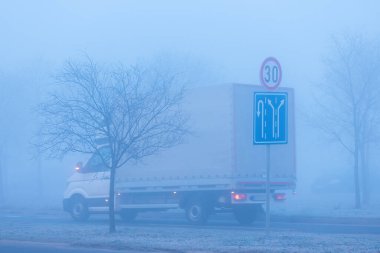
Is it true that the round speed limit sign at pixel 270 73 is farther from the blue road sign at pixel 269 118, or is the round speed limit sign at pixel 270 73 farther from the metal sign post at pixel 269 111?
the blue road sign at pixel 269 118

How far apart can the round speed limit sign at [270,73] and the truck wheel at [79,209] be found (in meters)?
13.7

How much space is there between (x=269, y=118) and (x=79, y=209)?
45.4 ft

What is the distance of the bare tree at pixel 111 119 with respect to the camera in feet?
62.5

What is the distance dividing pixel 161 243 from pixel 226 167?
23.2 ft

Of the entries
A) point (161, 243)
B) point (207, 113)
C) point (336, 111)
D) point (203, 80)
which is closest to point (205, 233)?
point (161, 243)

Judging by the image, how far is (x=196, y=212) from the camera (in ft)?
76.2

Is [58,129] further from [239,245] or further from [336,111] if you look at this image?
[336,111]

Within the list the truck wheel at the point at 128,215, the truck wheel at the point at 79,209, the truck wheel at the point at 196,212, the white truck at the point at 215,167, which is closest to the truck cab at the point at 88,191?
the truck wheel at the point at 79,209

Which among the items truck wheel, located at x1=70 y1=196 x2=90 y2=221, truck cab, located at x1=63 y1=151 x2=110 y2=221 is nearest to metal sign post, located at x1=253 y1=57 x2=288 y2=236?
truck cab, located at x1=63 y1=151 x2=110 y2=221

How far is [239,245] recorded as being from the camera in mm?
14234

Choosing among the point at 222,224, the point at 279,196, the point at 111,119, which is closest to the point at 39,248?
the point at 111,119

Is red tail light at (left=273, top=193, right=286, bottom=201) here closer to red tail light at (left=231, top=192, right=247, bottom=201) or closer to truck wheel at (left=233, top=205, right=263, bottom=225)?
truck wheel at (left=233, top=205, right=263, bottom=225)

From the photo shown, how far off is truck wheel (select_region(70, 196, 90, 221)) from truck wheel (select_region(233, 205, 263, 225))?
615cm

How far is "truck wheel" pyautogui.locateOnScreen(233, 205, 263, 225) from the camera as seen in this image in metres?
23.2
